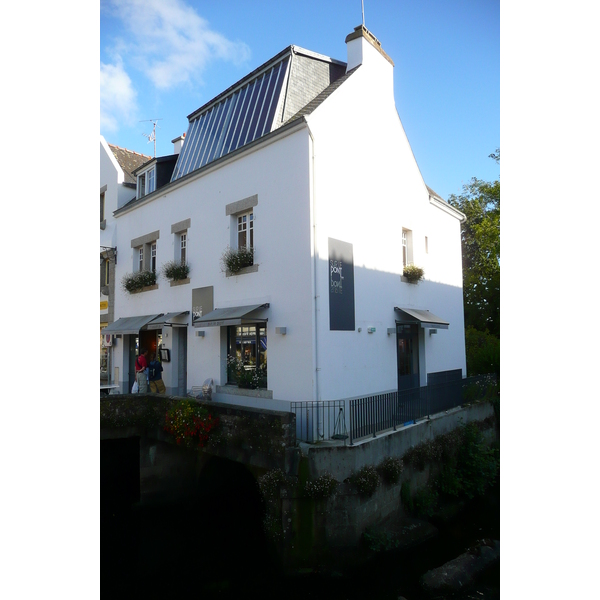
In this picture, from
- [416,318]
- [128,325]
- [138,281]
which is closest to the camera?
[416,318]

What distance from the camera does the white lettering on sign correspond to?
36.0ft

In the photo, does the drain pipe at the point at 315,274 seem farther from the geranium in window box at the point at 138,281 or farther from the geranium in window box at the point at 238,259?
the geranium in window box at the point at 138,281

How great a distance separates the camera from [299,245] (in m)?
10.8

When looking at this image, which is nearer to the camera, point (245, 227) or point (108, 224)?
point (245, 227)

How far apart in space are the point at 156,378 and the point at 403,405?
25.1 feet

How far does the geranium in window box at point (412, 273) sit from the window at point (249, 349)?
15.7ft

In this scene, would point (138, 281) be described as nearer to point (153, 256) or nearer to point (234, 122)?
point (153, 256)

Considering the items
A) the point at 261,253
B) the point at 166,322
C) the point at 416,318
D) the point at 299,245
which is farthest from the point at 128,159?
the point at 416,318

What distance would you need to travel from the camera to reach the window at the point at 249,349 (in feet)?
38.4

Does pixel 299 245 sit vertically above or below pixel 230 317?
above

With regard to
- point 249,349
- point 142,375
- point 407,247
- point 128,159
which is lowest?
point 142,375

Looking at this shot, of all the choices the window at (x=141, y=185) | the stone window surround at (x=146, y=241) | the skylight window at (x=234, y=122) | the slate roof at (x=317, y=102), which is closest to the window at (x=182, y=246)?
the stone window surround at (x=146, y=241)

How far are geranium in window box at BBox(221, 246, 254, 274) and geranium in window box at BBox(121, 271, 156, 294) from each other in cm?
438
